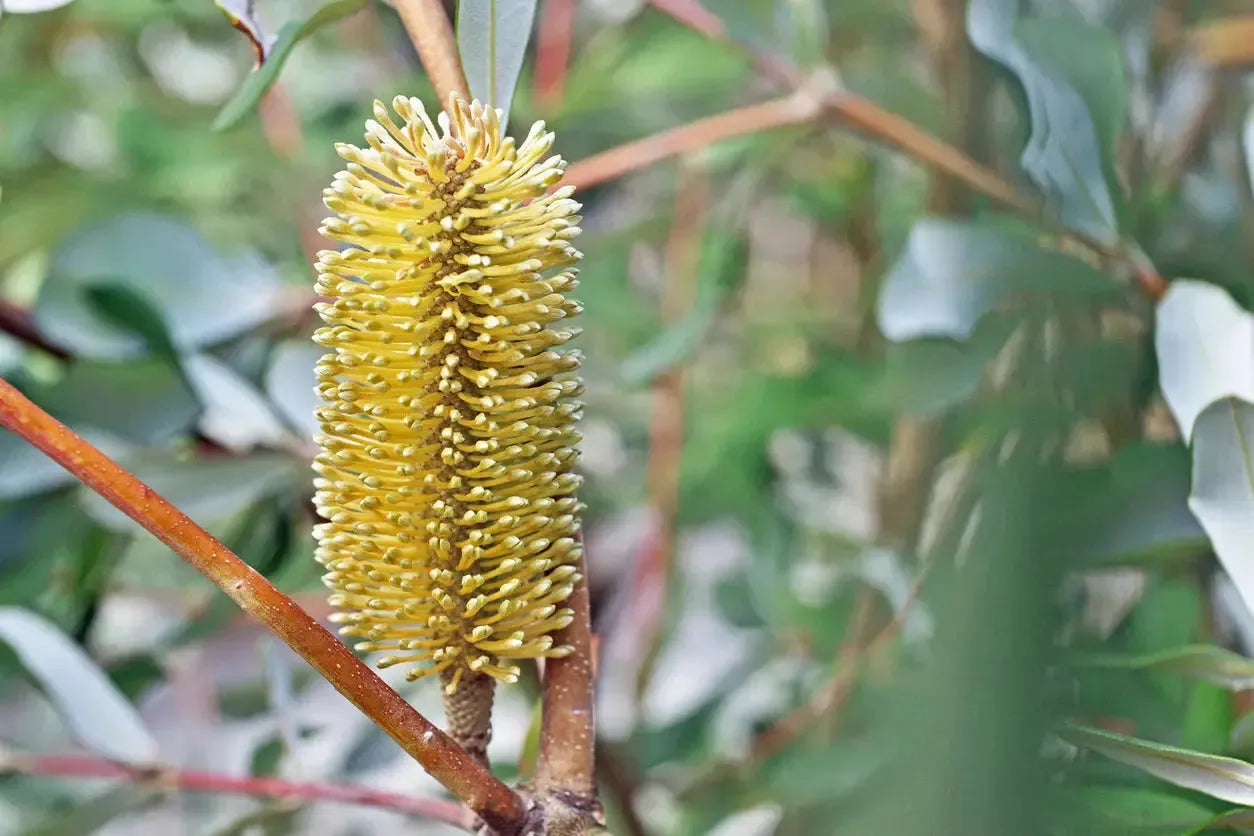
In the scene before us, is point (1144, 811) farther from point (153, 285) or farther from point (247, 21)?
point (153, 285)

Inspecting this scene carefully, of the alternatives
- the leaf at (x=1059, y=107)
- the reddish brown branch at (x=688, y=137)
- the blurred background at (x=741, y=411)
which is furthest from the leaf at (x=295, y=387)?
the leaf at (x=1059, y=107)

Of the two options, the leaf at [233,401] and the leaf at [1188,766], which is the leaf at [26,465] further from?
the leaf at [1188,766]

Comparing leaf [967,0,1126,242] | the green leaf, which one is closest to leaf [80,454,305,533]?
the green leaf

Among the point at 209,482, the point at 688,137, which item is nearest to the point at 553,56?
the point at 688,137

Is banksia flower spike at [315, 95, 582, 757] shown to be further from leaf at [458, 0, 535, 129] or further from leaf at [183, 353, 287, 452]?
leaf at [183, 353, 287, 452]

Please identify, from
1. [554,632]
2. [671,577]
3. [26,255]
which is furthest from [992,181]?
[26,255]

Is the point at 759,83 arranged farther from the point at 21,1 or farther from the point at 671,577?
the point at 21,1
